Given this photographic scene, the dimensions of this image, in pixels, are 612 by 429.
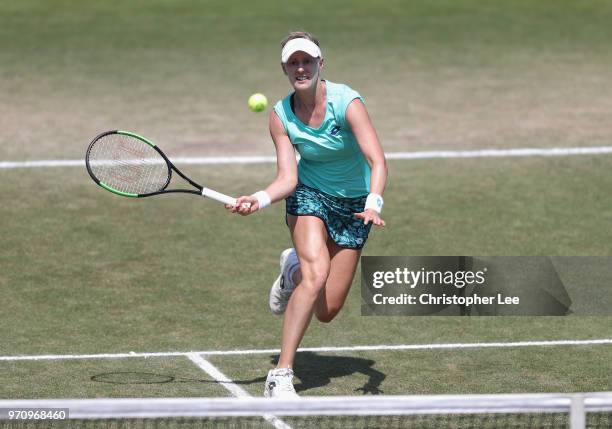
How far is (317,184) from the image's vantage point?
8.83m

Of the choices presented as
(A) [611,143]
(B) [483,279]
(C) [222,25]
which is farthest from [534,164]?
(C) [222,25]

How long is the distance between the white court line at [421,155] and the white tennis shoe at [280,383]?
281 inches

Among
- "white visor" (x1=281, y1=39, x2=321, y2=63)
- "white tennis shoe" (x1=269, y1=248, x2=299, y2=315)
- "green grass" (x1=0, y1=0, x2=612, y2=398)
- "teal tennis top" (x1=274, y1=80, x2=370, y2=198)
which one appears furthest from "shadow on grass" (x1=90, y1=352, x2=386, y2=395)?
"white visor" (x1=281, y1=39, x2=321, y2=63)

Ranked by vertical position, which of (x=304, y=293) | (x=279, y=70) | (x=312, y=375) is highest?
(x=279, y=70)

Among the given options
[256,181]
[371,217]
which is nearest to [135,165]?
[371,217]

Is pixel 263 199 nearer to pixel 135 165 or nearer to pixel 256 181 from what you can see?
pixel 135 165

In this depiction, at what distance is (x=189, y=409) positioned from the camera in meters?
5.66

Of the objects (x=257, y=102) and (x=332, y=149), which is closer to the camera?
(x=332, y=149)

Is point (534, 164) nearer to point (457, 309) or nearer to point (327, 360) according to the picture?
point (457, 309)

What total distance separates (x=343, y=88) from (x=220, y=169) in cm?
639

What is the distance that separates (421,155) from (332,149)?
6.94 meters

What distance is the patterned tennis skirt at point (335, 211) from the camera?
877 centimetres

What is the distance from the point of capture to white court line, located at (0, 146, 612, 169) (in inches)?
595

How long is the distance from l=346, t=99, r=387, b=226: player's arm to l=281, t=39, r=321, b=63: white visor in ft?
1.44
